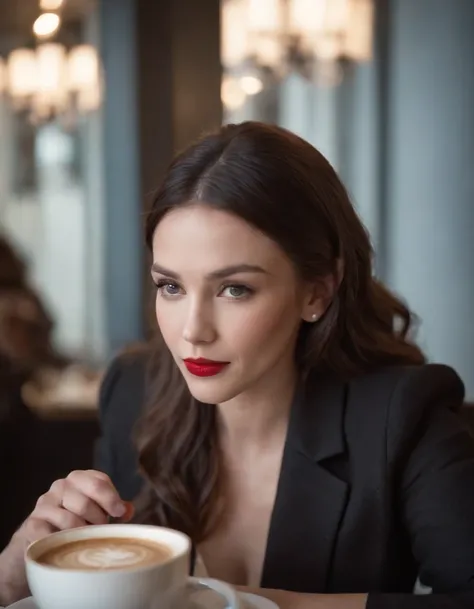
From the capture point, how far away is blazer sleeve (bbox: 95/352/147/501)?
1.65 metres

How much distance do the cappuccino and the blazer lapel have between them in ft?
1.34

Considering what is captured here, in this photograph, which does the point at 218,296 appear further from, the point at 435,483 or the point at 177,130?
the point at 177,130

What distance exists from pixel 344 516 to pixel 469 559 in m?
0.20

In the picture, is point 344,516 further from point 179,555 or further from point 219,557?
point 179,555

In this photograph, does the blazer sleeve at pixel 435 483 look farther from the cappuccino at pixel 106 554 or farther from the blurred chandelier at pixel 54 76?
the blurred chandelier at pixel 54 76

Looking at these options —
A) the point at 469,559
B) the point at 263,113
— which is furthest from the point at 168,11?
the point at 469,559

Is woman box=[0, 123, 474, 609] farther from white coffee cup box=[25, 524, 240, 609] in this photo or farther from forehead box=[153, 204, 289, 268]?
white coffee cup box=[25, 524, 240, 609]

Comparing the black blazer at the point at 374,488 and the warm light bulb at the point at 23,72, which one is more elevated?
the warm light bulb at the point at 23,72

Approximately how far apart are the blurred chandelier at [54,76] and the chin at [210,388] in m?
3.35

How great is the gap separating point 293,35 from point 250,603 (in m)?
3.34

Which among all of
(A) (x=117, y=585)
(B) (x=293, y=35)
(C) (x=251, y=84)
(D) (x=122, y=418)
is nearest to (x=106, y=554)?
(A) (x=117, y=585)

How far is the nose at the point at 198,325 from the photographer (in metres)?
1.25

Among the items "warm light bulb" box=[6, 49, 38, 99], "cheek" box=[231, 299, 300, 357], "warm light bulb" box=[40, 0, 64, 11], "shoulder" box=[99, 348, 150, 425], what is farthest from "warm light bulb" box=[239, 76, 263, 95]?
"cheek" box=[231, 299, 300, 357]

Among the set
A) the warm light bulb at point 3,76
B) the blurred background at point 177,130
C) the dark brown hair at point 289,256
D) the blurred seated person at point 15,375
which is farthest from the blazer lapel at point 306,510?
the warm light bulb at point 3,76
